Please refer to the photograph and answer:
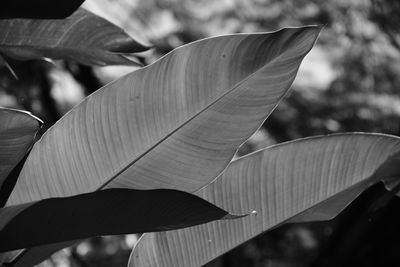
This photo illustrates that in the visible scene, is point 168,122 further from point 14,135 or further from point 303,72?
point 303,72

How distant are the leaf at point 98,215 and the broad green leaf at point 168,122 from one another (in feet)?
0.29

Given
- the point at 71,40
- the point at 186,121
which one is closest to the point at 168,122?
the point at 186,121

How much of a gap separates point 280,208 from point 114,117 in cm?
23

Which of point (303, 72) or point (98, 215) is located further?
point (303, 72)

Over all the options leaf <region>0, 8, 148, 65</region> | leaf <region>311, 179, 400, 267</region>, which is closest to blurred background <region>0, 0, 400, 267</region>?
leaf <region>311, 179, 400, 267</region>

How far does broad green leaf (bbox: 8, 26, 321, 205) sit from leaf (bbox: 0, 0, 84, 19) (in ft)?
0.32

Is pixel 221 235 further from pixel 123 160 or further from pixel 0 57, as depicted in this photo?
pixel 0 57

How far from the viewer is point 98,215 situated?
575 millimetres

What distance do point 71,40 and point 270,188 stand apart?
1.20ft

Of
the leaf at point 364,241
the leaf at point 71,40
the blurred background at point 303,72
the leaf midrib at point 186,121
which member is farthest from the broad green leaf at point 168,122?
the blurred background at point 303,72

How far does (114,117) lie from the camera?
665mm

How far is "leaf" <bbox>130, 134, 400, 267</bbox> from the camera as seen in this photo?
745 mm

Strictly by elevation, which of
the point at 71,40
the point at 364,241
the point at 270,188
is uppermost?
the point at 71,40

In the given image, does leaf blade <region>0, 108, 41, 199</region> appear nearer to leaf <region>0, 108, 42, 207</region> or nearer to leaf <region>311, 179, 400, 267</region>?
leaf <region>0, 108, 42, 207</region>
